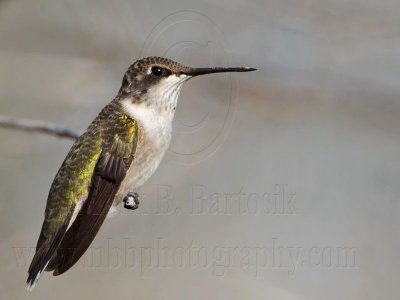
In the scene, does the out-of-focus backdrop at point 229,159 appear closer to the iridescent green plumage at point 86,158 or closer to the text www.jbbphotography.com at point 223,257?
the text www.jbbphotography.com at point 223,257

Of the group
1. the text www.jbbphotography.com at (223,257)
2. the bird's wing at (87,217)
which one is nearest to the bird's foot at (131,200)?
the bird's wing at (87,217)

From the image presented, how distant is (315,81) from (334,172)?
75 cm

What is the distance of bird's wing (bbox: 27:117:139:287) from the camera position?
1.87 m

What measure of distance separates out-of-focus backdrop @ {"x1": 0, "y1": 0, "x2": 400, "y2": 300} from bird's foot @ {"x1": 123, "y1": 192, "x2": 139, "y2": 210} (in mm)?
1103

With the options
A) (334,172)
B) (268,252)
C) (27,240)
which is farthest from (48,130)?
(334,172)

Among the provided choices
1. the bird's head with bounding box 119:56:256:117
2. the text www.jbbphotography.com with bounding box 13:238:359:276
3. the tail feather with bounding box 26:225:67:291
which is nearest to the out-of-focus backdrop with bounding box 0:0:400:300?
the text www.jbbphotography.com with bounding box 13:238:359:276

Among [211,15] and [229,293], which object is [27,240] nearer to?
[229,293]

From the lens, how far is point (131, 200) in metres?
2.36

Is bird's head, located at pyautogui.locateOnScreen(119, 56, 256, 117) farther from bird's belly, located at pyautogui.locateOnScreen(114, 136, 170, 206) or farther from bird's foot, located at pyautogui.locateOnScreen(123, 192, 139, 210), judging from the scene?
bird's foot, located at pyautogui.locateOnScreen(123, 192, 139, 210)

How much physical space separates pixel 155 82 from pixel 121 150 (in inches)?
13.2

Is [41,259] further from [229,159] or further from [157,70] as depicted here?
[229,159]

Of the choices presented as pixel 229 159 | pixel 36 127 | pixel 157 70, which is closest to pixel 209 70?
pixel 157 70

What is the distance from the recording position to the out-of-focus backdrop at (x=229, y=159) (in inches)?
139

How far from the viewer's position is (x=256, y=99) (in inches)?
131
